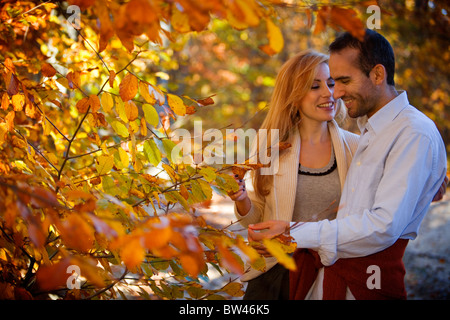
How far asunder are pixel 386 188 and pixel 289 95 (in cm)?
90

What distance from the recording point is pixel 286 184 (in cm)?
229

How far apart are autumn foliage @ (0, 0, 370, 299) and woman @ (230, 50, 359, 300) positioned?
1.68 ft

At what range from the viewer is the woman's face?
2369 mm

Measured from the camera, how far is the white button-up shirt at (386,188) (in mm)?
1714

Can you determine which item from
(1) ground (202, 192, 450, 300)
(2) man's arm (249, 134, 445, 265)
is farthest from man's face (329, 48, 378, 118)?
(1) ground (202, 192, 450, 300)

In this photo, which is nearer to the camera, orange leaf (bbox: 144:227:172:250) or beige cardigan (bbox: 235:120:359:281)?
orange leaf (bbox: 144:227:172:250)

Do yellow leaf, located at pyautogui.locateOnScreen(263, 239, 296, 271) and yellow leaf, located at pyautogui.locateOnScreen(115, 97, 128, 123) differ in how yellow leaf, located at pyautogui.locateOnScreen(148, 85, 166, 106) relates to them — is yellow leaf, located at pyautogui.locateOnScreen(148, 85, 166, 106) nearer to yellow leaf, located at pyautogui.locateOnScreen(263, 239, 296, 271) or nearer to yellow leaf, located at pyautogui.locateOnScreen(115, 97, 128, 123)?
yellow leaf, located at pyautogui.locateOnScreen(115, 97, 128, 123)

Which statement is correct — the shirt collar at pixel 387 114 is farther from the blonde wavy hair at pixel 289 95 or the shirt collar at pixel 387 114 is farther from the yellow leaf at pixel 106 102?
the yellow leaf at pixel 106 102

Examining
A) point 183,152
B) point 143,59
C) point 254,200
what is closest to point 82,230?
point 183,152

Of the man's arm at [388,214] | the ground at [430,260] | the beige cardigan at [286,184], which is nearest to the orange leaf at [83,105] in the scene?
the man's arm at [388,214]

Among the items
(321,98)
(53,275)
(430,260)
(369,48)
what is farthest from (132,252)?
(430,260)

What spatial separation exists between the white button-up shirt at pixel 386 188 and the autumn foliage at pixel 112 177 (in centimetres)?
45

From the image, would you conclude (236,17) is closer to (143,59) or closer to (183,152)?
(183,152)
